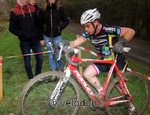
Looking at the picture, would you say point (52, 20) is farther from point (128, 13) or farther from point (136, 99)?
point (128, 13)

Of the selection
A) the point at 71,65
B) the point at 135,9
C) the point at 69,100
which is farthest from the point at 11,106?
the point at 135,9

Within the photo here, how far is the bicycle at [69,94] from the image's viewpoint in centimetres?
432

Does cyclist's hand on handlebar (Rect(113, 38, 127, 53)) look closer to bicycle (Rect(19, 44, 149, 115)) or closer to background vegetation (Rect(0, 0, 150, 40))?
bicycle (Rect(19, 44, 149, 115))

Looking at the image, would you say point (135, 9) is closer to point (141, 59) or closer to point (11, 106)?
point (141, 59)

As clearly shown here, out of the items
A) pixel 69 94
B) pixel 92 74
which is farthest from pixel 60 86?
pixel 92 74

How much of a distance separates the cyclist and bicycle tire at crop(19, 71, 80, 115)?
17.2 inches

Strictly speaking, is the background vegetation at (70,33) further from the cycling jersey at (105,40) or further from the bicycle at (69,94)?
the cycling jersey at (105,40)

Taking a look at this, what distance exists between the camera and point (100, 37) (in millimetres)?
4688

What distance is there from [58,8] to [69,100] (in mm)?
2595

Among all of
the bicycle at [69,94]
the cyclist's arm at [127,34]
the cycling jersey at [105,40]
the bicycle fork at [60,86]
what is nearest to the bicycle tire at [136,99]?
the bicycle at [69,94]

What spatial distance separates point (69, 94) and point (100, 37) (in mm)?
1119

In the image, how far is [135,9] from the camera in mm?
18797

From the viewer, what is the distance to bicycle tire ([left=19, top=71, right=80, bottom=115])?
4348 millimetres

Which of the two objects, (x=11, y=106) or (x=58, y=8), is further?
(x=58, y=8)
